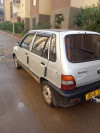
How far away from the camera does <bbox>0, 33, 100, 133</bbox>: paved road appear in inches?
89.0

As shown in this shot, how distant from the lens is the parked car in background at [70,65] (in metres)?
2.21

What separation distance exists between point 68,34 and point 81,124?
1.84 meters

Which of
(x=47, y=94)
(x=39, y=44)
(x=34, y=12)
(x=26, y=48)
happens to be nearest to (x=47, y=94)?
(x=47, y=94)

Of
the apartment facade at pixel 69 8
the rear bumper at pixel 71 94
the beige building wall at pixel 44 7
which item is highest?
the beige building wall at pixel 44 7

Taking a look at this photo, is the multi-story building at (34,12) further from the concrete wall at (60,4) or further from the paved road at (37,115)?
the paved road at (37,115)

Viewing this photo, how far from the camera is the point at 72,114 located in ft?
8.74

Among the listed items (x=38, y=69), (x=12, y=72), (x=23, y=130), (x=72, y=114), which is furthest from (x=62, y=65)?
(x=12, y=72)

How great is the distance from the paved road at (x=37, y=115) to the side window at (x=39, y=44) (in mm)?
1218

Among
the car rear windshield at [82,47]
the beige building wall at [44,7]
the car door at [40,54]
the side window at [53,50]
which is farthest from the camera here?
the beige building wall at [44,7]

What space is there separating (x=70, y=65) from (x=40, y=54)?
100cm

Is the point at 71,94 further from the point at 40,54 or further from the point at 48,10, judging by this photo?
the point at 48,10

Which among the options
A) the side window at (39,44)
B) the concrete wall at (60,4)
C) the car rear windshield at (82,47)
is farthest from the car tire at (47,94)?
the concrete wall at (60,4)

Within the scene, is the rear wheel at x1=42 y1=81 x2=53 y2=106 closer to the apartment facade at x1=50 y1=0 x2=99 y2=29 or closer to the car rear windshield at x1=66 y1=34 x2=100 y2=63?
the car rear windshield at x1=66 y1=34 x2=100 y2=63

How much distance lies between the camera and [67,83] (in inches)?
86.7
